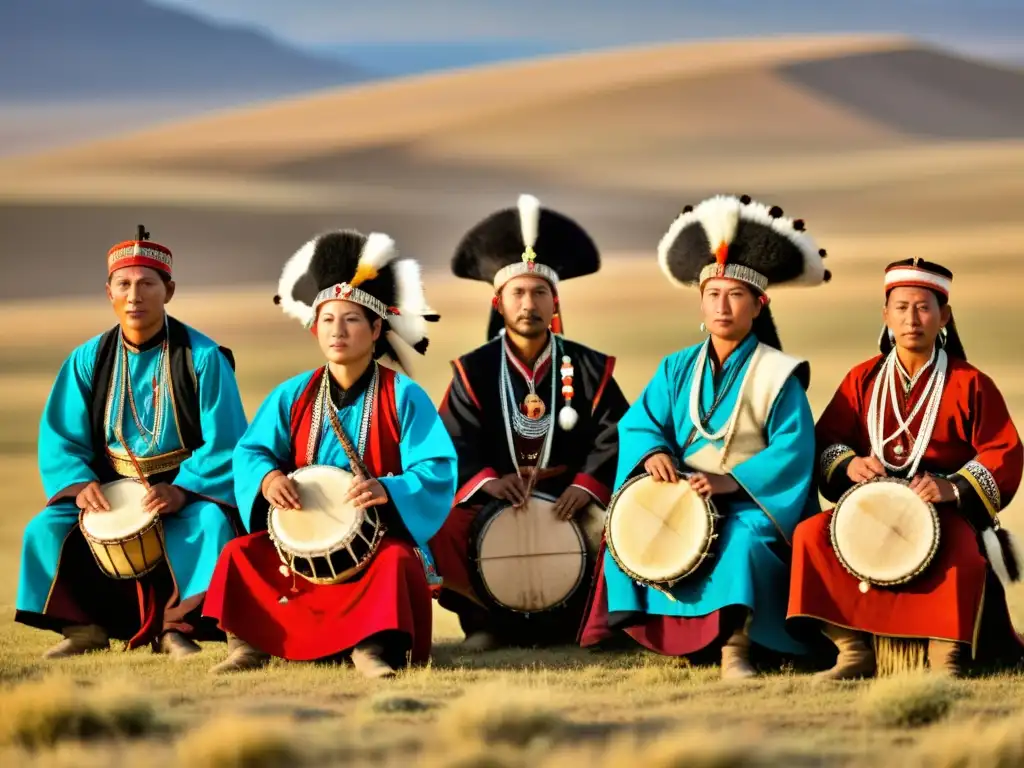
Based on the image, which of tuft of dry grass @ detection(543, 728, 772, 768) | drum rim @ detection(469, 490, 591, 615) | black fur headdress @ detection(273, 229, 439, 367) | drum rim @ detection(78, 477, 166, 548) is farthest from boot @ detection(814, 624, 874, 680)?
drum rim @ detection(78, 477, 166, 548)

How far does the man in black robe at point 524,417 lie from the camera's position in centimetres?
791

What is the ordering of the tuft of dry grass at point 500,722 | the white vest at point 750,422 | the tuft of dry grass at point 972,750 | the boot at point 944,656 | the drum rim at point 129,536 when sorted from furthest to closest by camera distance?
the drum rim at point 129,536 → the white vest at point 750,422 → the boot at point 944,656 → the tuft of dry grass at point 500,722 → the tuft of dry grass at point 972,750

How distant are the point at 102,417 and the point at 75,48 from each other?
86.4m

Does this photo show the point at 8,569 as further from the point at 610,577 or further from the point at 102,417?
the point at 610,577

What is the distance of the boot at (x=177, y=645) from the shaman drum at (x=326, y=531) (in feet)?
2.64

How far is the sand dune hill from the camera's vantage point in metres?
39.1

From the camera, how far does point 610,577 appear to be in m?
7.52

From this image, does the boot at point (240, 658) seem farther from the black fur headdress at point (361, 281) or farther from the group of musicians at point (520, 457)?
the black fur headdress at point (361, 281)

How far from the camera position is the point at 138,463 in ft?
25.8

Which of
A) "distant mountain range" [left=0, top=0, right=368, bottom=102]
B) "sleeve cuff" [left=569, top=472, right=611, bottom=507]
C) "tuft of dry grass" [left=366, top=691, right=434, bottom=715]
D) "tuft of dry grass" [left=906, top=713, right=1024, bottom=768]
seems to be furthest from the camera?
"distant mountain range" [left=0, top=0, right=368, bottom=102]

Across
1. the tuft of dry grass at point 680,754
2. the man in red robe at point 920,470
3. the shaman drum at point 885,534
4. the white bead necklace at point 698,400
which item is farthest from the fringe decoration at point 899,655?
the tuft of dry grass at point 680,754

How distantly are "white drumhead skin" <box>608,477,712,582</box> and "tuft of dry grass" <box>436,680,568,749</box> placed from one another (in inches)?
60.8

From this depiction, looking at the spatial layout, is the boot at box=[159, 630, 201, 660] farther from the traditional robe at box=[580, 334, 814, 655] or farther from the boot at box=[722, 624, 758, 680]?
the boot at box=[722, 624, 758, 680]

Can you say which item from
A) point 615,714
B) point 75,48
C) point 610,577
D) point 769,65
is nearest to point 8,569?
point 610,577
